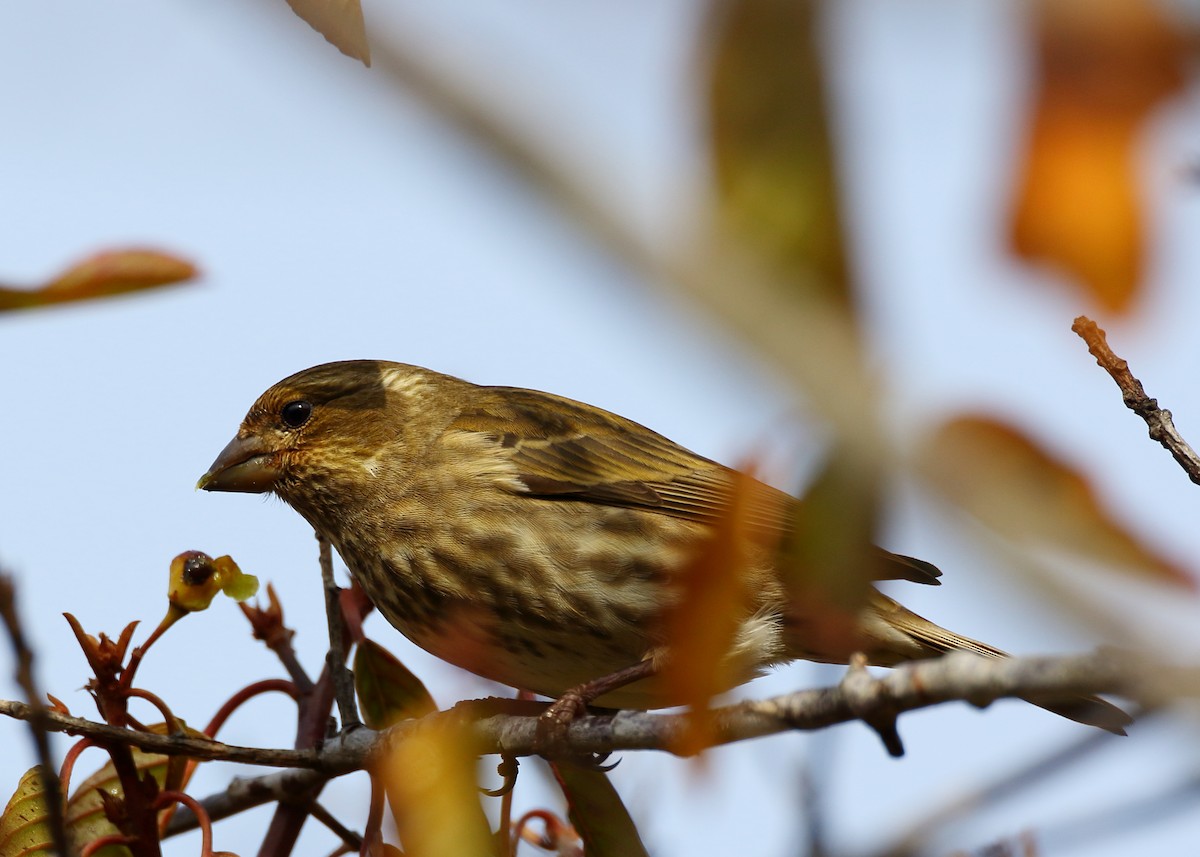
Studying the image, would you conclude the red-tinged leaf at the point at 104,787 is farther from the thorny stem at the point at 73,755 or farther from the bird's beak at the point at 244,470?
the bird's beak at the point at 244,470

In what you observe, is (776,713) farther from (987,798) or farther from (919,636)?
(919,636)

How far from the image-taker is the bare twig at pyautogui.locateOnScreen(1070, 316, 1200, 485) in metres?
3.60

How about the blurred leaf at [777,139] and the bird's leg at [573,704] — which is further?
the bird's leg at [573,704]

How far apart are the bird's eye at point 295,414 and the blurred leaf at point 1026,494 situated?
5.15 metres

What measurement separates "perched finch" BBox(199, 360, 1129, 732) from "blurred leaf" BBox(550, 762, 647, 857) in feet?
1.64

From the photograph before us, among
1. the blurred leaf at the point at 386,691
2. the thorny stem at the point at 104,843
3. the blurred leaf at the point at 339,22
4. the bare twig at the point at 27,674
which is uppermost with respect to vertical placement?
the blurred leaf at the point at 339,22

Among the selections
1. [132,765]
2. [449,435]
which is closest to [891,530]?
[132,765]

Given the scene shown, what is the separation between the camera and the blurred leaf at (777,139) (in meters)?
1.22

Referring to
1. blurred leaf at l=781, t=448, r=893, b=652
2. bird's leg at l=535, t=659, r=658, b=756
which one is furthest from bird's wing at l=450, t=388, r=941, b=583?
blurred leaf at l=781, t=448, r=893, b=652

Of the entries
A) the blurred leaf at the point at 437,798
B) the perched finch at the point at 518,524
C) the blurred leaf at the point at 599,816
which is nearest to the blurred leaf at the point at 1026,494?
the blurred leaf at the point at 437,798

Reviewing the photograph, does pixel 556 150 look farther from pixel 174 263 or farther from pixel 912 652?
pixel 912 652

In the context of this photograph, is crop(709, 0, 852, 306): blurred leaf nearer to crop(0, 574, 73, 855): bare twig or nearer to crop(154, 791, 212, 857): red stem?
crop(0, 574, 73, 855): bare twig

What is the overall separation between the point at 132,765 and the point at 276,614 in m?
0.80

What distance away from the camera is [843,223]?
122 cm
